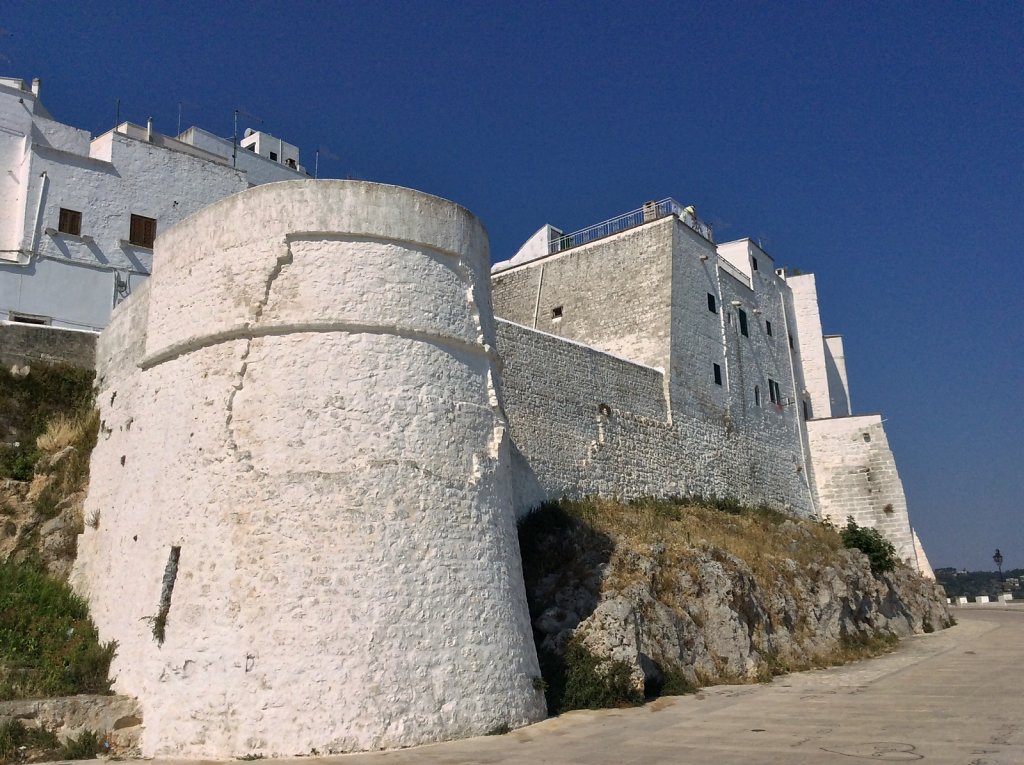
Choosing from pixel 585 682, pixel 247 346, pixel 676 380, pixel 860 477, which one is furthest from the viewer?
pixel 860 477

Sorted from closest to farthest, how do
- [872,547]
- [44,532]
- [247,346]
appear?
[247,346] → [44,532] → [872,547]

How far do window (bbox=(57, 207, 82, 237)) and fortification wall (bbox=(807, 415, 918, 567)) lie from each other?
24469mm

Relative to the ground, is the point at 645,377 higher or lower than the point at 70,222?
lower

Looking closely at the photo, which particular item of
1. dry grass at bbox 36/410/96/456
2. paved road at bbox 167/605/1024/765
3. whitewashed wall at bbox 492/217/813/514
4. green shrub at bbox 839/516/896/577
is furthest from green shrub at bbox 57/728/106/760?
green shrub at bbox 839/516/896/577

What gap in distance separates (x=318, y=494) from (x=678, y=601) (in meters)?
8.31

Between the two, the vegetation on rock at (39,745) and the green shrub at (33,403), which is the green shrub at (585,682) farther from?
Result: the green shrub at (33,403)

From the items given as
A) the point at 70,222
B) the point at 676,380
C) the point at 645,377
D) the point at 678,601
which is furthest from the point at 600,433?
the point at 70,222

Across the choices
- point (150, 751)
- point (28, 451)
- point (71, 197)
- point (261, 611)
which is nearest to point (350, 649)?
point (261, 611)

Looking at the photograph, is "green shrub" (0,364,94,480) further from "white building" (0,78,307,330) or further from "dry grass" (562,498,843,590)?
"dry grass" (562,498,843,590)

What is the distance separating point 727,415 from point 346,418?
57.2 feet

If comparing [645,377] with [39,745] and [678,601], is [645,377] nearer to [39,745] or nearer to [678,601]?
[678,601]

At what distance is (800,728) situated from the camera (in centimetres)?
1084

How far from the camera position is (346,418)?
10.6 metres

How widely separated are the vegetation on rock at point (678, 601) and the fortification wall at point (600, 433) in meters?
0.58
